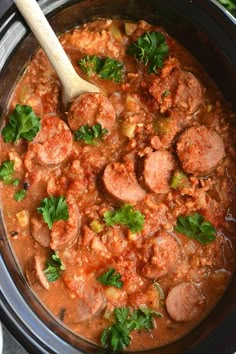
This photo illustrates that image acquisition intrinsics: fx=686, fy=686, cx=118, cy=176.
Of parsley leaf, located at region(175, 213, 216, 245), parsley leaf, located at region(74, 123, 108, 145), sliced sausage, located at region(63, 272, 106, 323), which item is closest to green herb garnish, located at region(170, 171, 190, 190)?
parsley leaf, located at region(175, 213, 216, 245)

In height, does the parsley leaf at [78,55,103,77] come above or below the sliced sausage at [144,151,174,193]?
above

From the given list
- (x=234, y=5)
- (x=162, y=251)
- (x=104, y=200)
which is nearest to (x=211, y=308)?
(x=162, y=251)

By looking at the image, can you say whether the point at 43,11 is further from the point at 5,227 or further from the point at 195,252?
the point at 195,252

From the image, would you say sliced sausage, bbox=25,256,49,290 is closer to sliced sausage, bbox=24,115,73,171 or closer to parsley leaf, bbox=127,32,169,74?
sliced sausage, bbox=24,115,73,171

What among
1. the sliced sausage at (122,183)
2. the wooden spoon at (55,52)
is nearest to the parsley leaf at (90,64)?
the wooden spoon at (55,52)

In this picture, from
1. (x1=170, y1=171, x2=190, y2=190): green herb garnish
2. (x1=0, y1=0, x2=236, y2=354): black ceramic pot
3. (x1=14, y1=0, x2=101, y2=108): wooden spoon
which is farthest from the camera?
(x1=170, y1=171, x2=190, y2=190): green herb garnish

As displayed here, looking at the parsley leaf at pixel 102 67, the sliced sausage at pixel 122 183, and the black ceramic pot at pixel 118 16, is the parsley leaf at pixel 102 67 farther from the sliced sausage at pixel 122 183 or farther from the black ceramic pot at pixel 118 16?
the sliced sausage at pixel 122 183
